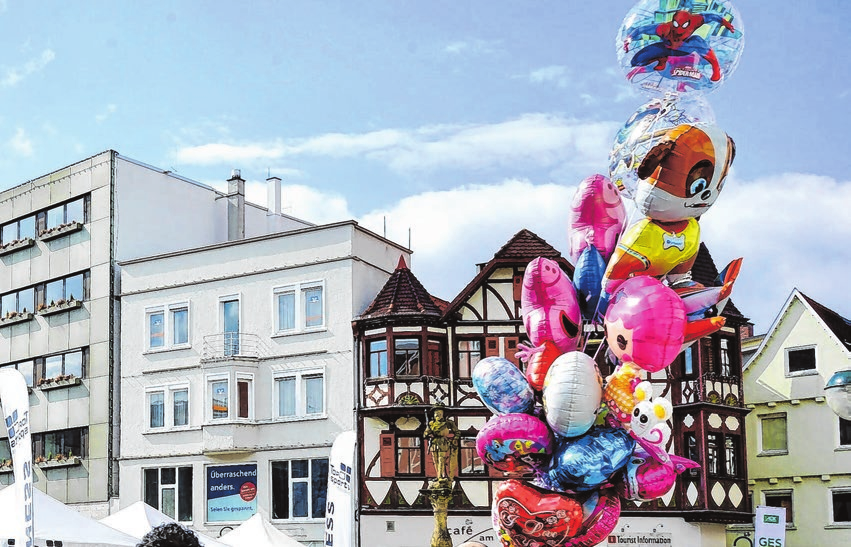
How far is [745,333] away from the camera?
138 ft

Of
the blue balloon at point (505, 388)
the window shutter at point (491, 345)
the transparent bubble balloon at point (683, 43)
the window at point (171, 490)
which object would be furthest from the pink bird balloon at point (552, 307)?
the window at point (171, 490)

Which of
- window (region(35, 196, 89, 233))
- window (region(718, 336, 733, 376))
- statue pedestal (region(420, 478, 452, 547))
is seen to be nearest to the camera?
statue pedestal (region(420, 478, 452, 547))

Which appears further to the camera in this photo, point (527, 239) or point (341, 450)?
point (527, 239)

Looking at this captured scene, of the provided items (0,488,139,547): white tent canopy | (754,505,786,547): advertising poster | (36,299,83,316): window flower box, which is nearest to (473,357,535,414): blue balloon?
(754,505,786,547): advertising poster

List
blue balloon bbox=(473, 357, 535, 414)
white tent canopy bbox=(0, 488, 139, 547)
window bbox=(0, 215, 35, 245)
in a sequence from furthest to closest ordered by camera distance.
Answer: window bbox=(0, 215, 35, 245), white tent canopy bbox=(0, 488, 139, 547), blue balloon bbox=(473, 357, 535, 414)

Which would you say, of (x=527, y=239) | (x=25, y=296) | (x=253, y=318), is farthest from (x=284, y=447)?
(x=25, y=296)

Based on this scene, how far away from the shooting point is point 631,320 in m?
14.4

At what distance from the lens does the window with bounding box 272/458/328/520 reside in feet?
111

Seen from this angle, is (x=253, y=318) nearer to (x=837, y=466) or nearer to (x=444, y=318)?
(x=444, y=318)

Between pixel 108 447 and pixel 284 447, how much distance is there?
5.88 meters

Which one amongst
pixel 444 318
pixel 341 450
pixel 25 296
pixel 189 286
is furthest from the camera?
pixel 25 296

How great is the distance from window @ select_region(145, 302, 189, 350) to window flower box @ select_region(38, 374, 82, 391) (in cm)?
268

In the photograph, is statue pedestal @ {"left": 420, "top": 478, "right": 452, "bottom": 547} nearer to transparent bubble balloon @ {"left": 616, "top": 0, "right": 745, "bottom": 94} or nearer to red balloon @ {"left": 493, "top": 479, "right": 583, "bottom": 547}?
red balloon @ {"left": 493, "top": 479, "right": 583, "bottom": 547}

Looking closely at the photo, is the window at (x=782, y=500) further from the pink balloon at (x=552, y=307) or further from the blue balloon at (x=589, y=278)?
the pink balloon at (x=552, y=307)
